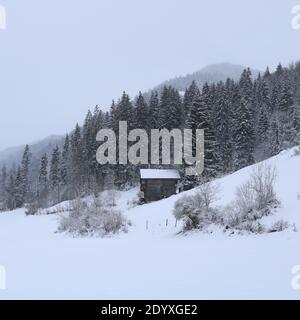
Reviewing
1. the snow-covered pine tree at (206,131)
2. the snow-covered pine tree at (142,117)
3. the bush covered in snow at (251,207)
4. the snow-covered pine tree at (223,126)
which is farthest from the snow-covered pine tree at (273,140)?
the bush covered in snow at (251,207)

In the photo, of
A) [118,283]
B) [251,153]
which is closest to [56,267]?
[118,283]

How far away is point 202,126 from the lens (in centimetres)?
5012

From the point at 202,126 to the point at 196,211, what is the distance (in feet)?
102

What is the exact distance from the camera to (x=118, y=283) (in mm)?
8430

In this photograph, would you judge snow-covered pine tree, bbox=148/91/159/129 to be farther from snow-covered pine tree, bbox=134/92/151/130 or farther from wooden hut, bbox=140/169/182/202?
wooden hut, bbox=140/169/182/202

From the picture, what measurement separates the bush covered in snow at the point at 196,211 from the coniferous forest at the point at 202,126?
2860cm

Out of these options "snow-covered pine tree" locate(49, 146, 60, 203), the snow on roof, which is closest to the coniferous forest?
"snow-covered pine tree" locate(49, 146, 60, 203)

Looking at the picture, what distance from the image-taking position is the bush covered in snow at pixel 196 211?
64.0 feet

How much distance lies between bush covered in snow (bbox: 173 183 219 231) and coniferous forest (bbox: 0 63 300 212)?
28603mm

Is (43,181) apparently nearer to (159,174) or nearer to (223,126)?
(223,126)

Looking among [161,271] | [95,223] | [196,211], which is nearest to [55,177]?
[95,223]

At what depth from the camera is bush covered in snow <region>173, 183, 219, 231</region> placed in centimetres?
1952

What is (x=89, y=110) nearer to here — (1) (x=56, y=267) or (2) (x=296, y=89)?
(2) (x=296, y=89)
